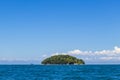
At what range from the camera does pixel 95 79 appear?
7906 centimetres

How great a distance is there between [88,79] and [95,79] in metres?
1.71

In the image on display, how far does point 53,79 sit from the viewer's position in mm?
78688

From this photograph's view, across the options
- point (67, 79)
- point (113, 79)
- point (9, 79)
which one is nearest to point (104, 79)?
point (113, 79)

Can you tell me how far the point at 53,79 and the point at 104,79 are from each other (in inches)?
485

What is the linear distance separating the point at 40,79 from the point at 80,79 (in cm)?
952

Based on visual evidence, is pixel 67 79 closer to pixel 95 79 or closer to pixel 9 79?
pixel 95 79

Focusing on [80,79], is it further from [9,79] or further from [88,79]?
[9,79]

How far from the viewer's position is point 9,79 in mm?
77500

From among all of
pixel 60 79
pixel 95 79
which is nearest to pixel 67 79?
pixel 60 79

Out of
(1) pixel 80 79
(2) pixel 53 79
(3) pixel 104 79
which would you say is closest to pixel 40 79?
(2) pixel 53 79

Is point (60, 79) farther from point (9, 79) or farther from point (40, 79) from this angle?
point (9, 79)

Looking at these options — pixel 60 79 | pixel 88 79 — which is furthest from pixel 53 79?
pixel 88 79

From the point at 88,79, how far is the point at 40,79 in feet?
37.5

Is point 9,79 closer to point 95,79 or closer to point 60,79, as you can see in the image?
point 60,79
